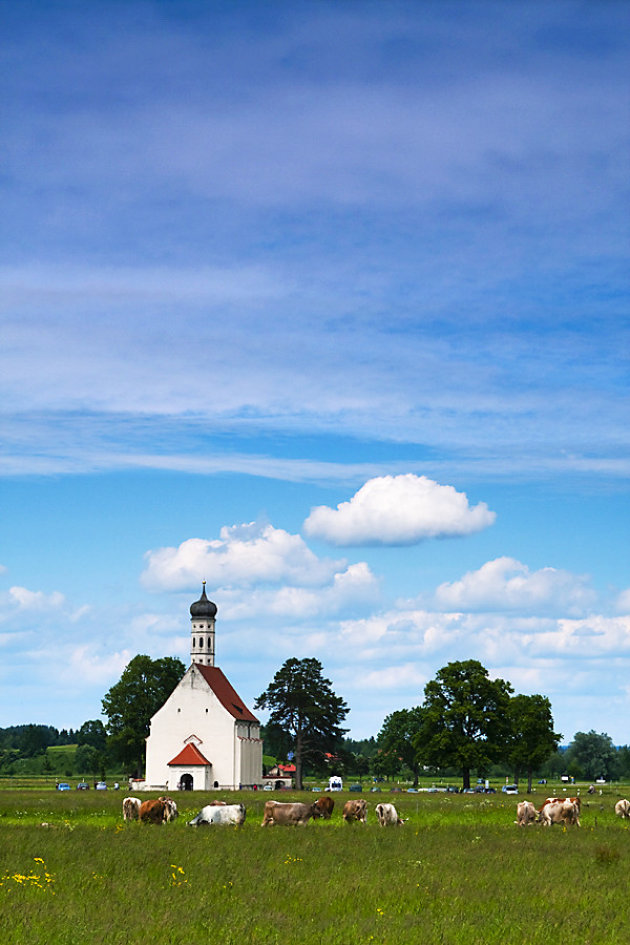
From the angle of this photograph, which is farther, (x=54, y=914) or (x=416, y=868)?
(x=416, y=868)

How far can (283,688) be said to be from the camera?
11694 cm

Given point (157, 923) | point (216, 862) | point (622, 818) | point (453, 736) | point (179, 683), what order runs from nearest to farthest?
point (157, 923) → point (216, 862) → point (622, 818) → point (453, 736) → point (179, 683)

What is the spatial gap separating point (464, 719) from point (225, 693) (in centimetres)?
3616

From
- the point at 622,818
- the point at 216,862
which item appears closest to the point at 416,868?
the point at 216,862

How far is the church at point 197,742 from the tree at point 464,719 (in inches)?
1057

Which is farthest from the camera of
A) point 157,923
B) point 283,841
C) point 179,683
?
point 179,683

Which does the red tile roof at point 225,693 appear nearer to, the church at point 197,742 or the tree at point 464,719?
the church at point 197,742

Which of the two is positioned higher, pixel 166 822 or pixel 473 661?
pixel 473 661

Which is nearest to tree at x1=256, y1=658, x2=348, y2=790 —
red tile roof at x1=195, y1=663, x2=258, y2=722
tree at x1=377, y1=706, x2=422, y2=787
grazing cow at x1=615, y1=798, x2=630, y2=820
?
red tile roof at x1=195, y1=663, x2=258, y2=722

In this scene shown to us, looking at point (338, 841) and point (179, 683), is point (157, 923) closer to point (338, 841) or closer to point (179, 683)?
point (338, 841)

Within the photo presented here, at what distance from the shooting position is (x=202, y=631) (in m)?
128

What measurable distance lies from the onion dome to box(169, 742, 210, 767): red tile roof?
21.5 m

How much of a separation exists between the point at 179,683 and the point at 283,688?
477 inches

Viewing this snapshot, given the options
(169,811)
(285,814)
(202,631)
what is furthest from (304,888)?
(202,631)
